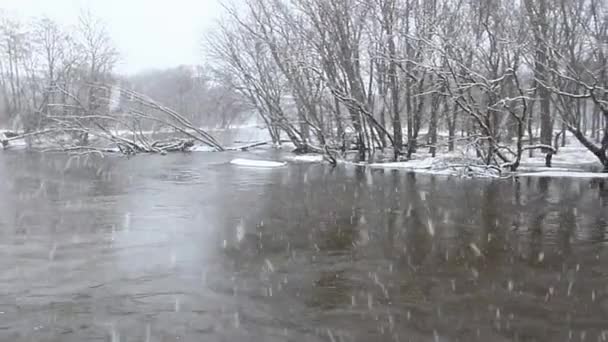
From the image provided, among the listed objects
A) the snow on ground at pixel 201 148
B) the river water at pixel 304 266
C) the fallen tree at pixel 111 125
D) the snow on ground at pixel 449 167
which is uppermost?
the fallen tree at pixel 111 125

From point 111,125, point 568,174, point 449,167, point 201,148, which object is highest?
point 111,125

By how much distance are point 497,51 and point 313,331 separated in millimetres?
24550

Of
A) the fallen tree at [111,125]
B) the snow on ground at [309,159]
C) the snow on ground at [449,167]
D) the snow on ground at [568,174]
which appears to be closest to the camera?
the snow on ground at [568,174]

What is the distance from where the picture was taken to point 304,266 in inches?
320

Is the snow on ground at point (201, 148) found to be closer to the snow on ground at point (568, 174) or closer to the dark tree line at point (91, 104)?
the dark tree line at point (91, 104)

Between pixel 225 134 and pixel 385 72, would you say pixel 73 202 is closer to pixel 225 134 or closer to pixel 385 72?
pixel 385 72

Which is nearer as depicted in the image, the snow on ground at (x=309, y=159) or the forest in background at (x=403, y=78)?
the forest in background at (x=403, y=78)

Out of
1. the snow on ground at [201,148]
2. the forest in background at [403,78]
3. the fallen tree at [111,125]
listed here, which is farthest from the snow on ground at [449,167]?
the snow on ground at [201,148]

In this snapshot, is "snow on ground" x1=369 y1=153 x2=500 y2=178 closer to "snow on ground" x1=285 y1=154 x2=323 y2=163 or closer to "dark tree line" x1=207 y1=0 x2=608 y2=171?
"dark tree line" x1=207 y1=0 x2=608 y2=171

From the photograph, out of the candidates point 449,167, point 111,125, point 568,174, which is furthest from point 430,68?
point 111,125

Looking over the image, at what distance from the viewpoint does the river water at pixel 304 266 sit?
18.7ft

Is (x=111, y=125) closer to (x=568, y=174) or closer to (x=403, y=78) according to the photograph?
(x=403, y=78)

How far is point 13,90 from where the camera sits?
56.8 meters

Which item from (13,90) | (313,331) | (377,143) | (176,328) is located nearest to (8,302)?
(176,328)
